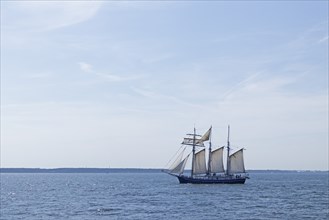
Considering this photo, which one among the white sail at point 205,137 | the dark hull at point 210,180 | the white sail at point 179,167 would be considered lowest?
the dark hull at point 210,180

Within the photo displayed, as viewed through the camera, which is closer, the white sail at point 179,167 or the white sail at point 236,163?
the white sail at point 179,167

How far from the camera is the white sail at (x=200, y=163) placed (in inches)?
5689

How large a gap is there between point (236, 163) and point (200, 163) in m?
10.9

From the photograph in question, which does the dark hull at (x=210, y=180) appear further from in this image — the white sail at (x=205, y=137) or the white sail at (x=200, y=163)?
the white sail at (x=205, y=137)

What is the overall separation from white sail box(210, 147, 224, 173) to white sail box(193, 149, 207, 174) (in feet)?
7.03

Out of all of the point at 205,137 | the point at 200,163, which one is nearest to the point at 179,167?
the point at 200,163

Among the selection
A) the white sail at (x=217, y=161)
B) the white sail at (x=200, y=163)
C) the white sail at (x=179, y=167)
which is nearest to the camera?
the white sail at (x=179, y=167)

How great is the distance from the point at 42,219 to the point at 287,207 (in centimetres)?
3367

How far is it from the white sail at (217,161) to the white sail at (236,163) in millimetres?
4492

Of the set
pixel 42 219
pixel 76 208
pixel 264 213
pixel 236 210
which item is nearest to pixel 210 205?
pixel 236 210

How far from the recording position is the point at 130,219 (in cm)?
5866

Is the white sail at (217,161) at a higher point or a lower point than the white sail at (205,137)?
lower

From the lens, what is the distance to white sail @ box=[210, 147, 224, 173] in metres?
144

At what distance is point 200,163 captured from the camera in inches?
5714
